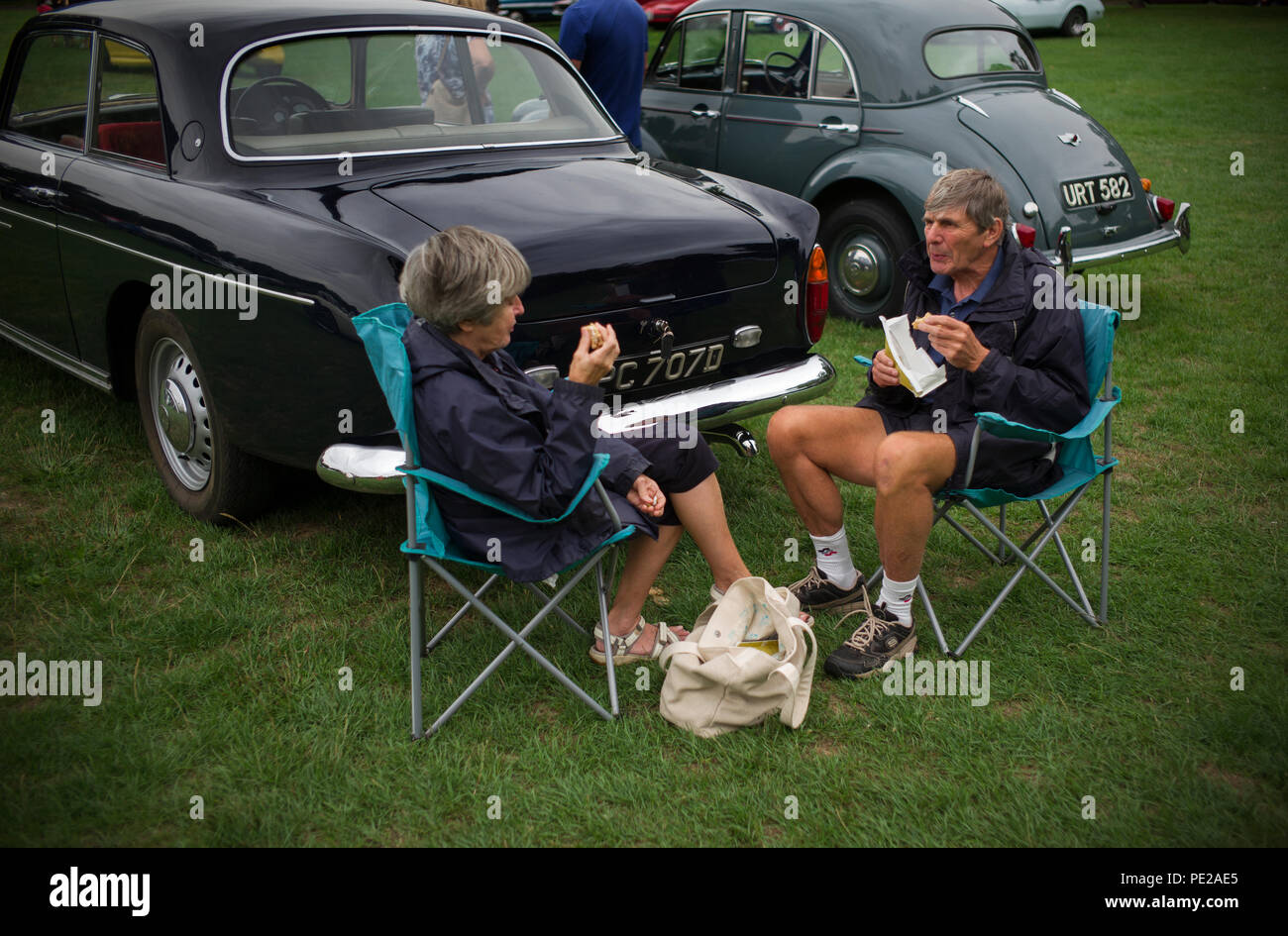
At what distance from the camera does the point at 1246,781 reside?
2846 millimetres

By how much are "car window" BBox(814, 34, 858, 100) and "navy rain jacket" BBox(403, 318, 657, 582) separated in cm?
478

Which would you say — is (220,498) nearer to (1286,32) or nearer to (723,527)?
(723,527)

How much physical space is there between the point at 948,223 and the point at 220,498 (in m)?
2.72

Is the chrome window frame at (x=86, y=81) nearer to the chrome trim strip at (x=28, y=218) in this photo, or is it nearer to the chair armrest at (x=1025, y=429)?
the chrome trim strip at (x=28, y=218)

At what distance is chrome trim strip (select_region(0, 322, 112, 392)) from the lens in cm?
445

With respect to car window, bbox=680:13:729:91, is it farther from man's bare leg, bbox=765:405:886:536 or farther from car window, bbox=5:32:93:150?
man's bare leg, bbox=765:405:886:536

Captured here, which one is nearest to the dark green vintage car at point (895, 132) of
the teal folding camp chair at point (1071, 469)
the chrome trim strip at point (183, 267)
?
the teal folding camp chair at point (1071, 469)

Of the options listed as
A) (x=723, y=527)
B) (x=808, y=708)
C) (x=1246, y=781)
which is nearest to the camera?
(x=1246, y=781)

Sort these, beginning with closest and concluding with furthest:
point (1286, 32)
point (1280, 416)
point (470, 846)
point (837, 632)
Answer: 1. point (470, 846)
2. point (837, 632)
3. point (1280, 416)
4. point (1286, 32)

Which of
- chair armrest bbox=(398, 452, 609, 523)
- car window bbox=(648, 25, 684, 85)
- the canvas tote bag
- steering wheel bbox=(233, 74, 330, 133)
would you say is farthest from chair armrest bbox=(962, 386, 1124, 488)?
car window bbox=(648, 25, 684, 85)

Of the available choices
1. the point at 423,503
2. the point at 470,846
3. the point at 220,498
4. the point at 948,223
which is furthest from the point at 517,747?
the point at 948,223

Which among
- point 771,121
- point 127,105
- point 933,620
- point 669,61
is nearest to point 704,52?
point 669,61

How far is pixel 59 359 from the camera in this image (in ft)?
15.4

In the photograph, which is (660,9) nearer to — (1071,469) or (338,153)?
(338,153)
